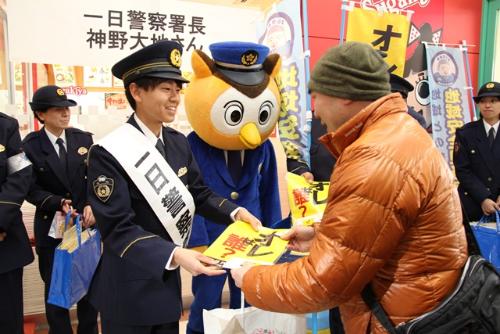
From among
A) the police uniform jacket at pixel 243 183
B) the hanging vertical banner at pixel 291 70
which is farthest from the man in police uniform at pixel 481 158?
the police uniform jacket at pixel 243 183

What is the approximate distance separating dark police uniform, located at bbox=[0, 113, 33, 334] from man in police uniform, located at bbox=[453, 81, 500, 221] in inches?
134

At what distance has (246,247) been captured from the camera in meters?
1.53

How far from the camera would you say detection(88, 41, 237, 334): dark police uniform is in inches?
57.2

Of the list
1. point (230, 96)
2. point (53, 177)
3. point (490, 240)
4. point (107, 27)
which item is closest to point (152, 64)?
point (230, 96)

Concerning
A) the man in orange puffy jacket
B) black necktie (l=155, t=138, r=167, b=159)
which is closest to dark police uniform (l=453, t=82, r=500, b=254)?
the man in orange puffy jacket

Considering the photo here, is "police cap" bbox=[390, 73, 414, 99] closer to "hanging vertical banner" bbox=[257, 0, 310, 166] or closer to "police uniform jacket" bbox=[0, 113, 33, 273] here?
"hanging vertical banner" bbox=[257, 0, 310, 166]

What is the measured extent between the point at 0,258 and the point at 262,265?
5.48 ft

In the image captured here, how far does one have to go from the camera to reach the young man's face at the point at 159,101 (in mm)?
1575

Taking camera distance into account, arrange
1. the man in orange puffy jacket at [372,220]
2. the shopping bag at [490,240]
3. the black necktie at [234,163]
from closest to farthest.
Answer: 1. the man in orange puffy jacket at [372,220]
2. the black necktie at [234,163]
3. the shopping bag at [490,240]

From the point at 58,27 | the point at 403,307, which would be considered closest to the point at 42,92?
the point at 58,27

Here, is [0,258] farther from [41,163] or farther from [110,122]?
[110,122]

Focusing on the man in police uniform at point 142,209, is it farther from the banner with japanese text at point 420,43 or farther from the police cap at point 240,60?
the banner with japanese text at point 420,43

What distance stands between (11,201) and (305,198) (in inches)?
59.8

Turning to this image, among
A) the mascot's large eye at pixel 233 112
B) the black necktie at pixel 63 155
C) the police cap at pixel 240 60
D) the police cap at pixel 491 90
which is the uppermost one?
the police cap at pixel 240 60
